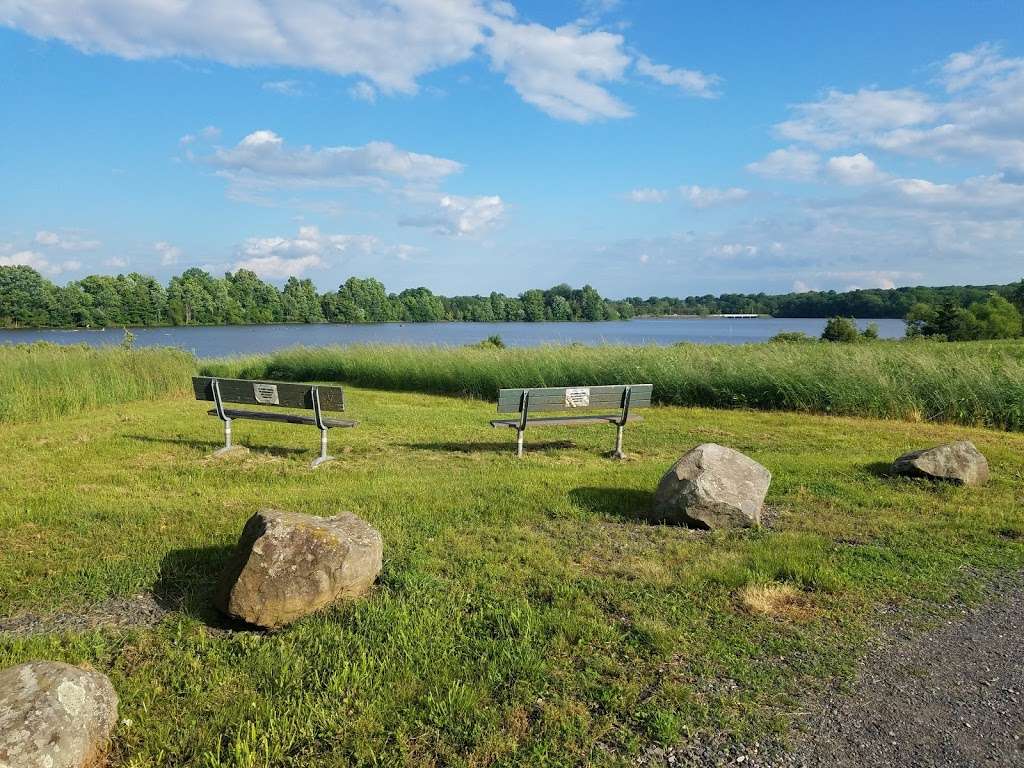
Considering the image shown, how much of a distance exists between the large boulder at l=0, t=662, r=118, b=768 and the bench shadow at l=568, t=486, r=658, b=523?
374cm

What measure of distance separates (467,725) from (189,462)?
588cm

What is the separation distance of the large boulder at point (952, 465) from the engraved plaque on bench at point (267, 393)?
719 centimetres

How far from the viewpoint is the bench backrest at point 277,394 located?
25.0ft

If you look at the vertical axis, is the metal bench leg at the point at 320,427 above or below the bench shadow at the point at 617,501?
above

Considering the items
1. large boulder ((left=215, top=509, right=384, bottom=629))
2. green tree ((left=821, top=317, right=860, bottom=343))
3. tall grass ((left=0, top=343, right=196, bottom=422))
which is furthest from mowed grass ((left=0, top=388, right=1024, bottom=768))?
green tree ((left=821, top=317, right=860, bottom=343))

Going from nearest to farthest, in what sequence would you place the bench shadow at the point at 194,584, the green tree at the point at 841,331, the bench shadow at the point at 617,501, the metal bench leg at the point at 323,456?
the bench shadow at the point at 194,584 < the bench shadow at the point at 617,501 < the metal bench leg at the point at 323,456 < the green tree at the point at 841,331

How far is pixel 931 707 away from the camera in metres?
2.76

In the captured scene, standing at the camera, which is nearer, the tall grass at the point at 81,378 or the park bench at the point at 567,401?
the park bench at the point at 567,401

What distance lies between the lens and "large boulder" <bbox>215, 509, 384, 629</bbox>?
3.24 metres

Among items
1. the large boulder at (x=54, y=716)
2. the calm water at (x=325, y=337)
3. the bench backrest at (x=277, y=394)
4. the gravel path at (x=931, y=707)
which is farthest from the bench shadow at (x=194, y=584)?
the calm water at (x=325, y=337)

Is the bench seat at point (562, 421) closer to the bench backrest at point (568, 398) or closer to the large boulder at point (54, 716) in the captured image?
the bench backrest at point (568, 398)

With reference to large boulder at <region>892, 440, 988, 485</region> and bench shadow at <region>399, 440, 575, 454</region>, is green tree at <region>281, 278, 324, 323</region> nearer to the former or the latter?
bench shadow at <region>399, 440, 575, 454</region>

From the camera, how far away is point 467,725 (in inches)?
101

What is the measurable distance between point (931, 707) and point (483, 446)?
20.2ft
